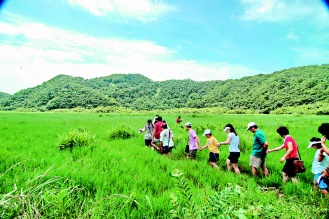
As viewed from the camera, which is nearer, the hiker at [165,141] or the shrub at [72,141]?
the shrub at [72,141]

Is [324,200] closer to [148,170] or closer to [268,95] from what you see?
[148,170]

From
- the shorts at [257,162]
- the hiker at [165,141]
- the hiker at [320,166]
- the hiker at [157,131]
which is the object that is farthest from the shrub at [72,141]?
the hiker at [320,166]

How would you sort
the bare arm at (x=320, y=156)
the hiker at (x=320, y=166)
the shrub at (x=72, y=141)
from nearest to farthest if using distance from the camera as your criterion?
the hiker at (x=320, y=166)
the bare arm at (x=320, y=156)
the shrub at (x=72, y=141)

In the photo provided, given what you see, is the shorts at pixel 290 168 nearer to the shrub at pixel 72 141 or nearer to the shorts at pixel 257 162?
the shorts at pixel 257 162

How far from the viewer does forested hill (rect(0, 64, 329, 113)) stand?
81.0 m

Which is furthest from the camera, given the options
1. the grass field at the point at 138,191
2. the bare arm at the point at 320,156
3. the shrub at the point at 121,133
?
the shrub at the point at 121,133

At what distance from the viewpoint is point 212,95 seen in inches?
5364

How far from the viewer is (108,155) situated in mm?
→ 6883

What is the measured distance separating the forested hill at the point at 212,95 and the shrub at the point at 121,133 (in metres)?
69.6

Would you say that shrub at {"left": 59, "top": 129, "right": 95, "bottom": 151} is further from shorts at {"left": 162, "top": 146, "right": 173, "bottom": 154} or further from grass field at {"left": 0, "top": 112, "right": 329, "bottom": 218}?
shorts at {"left": 162, "top": 146, "right": 173, "bottom": 154}

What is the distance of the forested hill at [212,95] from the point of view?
81.0 m

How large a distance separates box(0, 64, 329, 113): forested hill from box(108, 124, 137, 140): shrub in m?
69.6

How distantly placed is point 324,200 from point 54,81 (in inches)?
7119

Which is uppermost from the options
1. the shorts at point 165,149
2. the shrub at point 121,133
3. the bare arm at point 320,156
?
the bare arm at point 320,156
